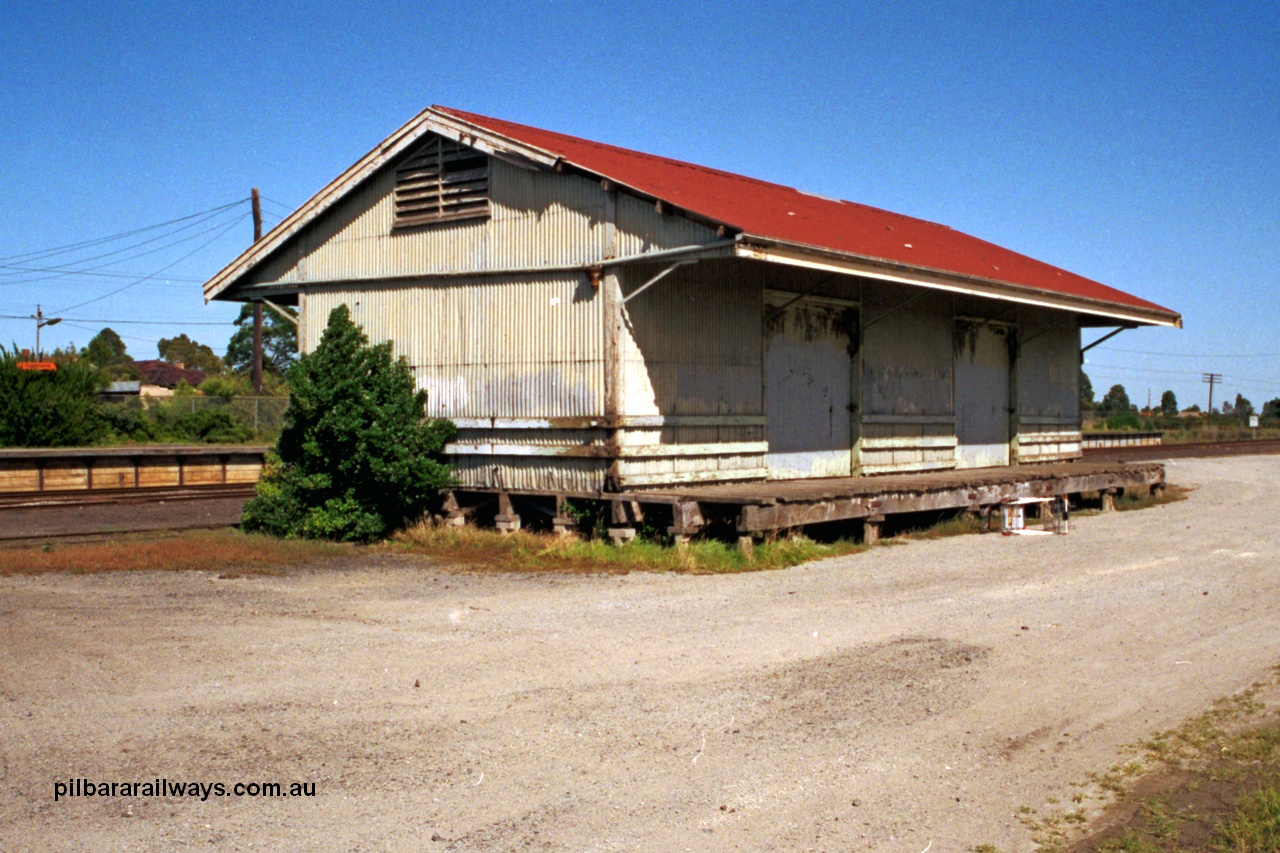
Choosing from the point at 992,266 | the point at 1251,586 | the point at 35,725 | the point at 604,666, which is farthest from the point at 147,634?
the point at 992,266

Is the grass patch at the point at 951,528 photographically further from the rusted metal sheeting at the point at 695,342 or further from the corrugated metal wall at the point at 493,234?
the corrugated metal wall at the point at 493,234

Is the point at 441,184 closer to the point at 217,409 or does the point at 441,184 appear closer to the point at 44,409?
the point at 44,409

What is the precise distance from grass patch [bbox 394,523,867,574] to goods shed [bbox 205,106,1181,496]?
2.78ft

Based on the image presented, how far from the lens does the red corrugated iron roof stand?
46.8 feet

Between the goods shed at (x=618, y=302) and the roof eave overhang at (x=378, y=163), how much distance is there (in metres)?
0.03

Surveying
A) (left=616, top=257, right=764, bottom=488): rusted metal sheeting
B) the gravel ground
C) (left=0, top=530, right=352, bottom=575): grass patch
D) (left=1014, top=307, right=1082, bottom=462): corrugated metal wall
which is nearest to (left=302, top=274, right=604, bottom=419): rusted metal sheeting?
(left=616, top=257, right=764, bottom=488): rusted metal sheeting

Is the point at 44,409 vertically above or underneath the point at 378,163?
underneath

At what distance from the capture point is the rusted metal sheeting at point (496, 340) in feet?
48.0

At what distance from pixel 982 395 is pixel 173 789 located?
18592 millimetres

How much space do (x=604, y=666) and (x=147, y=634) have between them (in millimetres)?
3747

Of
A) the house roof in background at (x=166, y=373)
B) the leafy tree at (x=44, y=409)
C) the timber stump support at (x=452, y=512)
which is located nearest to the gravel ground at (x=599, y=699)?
the timber stump support at (x=452, y=512)

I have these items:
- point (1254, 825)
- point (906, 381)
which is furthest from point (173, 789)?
point (906, 381)

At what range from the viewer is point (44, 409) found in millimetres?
31953

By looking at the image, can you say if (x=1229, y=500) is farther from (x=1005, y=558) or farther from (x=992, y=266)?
(x=1005, y=558)
